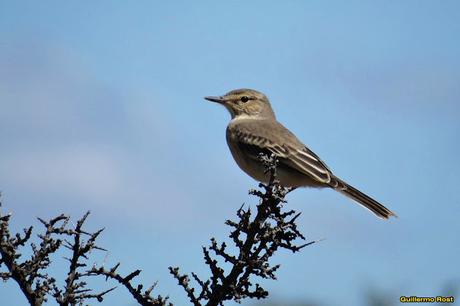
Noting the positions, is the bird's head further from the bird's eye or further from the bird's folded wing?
the bird's folded wing

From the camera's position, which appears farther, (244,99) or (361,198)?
(244,99)

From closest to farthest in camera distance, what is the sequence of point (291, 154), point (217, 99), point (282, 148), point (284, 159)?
point (284, 159) → point (291, 154) → point (282, 148) → point (217, 99)

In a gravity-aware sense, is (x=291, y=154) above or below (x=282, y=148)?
below

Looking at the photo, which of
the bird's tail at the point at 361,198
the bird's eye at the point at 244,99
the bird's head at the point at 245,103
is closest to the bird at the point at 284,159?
the bird's tail at the point at 361,198

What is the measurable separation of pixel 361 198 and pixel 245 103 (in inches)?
157

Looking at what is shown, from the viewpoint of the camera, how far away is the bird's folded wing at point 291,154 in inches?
396

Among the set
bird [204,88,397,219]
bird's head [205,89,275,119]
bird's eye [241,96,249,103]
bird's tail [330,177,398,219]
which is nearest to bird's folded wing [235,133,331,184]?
bird [204,88,397,219]

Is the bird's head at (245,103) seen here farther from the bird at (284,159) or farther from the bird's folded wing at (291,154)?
the bird's folded wing at (291,154)

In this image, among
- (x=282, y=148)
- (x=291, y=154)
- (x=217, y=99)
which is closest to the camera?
(x=291, y=154)

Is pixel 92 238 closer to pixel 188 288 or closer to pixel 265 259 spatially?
pixel 188 288

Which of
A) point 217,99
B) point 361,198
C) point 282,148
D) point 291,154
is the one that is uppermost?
point 217,99

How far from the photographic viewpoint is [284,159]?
10.2 metres

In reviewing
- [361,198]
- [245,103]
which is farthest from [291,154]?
[245,103]

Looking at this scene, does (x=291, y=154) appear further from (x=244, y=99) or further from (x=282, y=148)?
(x=244, y=99)
